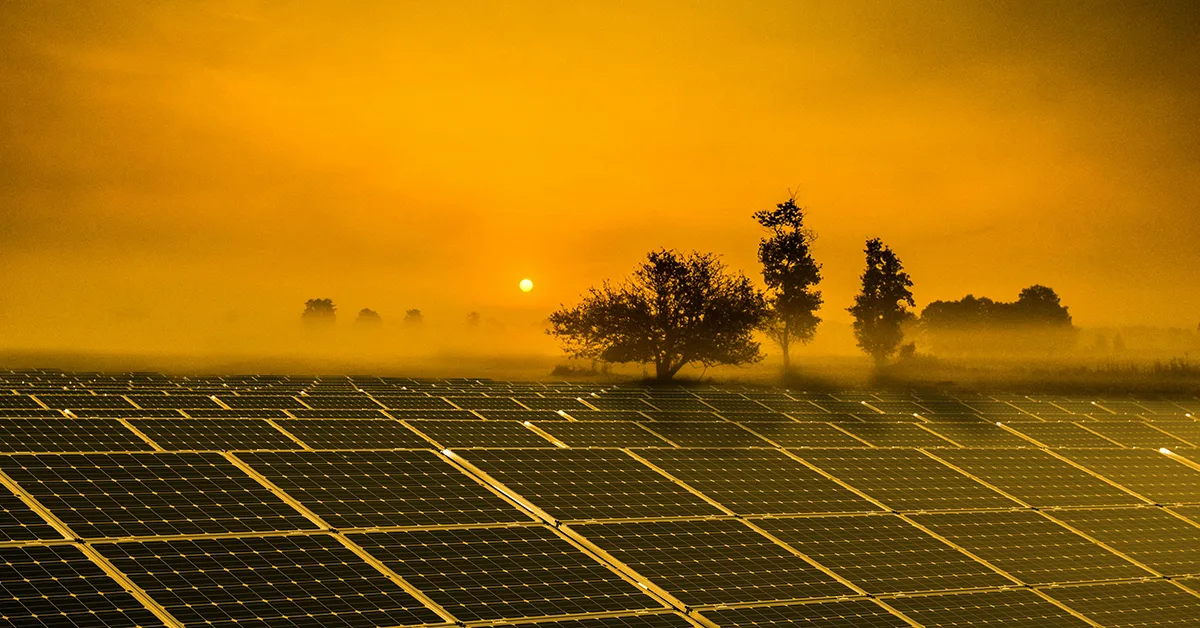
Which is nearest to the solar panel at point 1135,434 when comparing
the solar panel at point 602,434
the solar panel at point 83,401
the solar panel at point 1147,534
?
the solar panel at point 1147,534

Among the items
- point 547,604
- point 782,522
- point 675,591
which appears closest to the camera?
point 547,604

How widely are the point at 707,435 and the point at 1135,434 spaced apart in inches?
683

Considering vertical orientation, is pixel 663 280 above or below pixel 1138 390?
above

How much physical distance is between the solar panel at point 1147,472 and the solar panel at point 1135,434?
1.22 meters

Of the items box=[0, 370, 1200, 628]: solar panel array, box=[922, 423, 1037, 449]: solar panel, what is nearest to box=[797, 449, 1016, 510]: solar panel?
box=[0, 370, 1200, 628]: solar panel array

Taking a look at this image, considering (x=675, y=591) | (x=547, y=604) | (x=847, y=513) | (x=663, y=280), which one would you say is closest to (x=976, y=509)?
(x=847, y=513)

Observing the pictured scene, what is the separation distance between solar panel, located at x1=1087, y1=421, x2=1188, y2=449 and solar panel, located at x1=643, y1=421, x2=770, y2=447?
14.3m

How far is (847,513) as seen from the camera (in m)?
27.3

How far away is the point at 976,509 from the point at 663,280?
5703 cm

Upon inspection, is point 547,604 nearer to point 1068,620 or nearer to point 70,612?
point 70,612

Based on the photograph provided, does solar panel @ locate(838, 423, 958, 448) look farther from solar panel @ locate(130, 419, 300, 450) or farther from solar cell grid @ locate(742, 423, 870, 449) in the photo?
solar panel @ locate(130, 419, 300, 450)

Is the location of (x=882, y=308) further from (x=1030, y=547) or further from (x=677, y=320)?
(x=1030, y=547)

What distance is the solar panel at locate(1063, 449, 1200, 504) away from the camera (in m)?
33.2

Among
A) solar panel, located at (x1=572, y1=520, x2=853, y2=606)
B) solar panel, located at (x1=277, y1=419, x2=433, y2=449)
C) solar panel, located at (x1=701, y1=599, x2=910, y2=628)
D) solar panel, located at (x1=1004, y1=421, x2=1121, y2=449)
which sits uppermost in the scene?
solar panel, located at (x1=277, y1=419, x2=433, y2=449)
